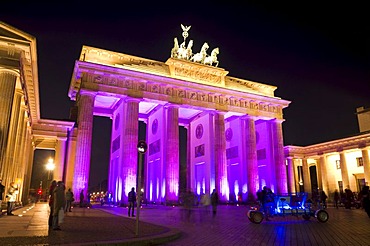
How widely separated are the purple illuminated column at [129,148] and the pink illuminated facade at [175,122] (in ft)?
0.34

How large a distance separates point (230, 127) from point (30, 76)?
29461 millimetres

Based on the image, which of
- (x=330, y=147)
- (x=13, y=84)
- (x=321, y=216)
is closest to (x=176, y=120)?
(x=13, y=84)

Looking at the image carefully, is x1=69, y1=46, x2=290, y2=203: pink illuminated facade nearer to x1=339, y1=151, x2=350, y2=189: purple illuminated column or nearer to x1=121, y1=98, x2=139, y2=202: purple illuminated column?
x1=121, y1=98, x2=139, y2=202: purple illuminated column

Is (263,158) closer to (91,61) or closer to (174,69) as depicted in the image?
(174,69)

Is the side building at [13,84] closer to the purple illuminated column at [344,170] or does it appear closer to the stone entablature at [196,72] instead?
the stone entablature at [196,72]

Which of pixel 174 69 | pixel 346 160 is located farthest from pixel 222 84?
pixel 346 160

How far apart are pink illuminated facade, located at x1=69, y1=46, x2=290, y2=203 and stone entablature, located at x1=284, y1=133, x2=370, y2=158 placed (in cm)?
848

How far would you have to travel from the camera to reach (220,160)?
117ft

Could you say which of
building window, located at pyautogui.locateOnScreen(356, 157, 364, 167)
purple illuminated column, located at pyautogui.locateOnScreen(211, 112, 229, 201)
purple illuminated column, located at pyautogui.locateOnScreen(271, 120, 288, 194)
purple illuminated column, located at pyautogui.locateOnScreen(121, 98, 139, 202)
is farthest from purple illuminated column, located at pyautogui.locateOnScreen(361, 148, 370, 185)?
purple illuminated column, located at pyautogui.locateOnScreen(121, 98, 139, 202)

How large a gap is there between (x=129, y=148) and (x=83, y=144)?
4.69 m

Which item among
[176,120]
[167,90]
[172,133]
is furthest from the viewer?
[167,90]

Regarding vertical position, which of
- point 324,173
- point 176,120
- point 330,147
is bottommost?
point 324,173

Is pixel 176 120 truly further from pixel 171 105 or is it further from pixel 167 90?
pixel 167 90

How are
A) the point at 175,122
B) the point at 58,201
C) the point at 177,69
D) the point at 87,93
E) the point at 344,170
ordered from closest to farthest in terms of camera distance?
1. the point at 58,201
2. the point at 87,93
3. the point at 175,122
4. the point at 177,69
5. the point at 344,170
